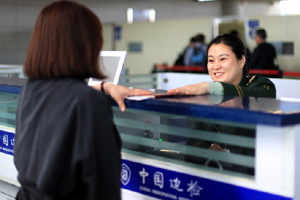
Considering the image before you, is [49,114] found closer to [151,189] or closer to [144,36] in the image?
[151,189]

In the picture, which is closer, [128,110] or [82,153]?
[82,153]

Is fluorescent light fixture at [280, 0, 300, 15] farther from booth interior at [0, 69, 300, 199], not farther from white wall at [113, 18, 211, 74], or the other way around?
booth interior at [0, 69, 300, 199]

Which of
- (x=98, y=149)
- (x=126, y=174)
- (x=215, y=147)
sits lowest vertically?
(x=126, y=174)

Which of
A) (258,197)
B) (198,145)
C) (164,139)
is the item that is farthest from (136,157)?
(258,197)

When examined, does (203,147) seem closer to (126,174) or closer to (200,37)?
(126,174)

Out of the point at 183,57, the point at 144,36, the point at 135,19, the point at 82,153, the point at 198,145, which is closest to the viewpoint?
the point at 82,153

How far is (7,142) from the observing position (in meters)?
2.23

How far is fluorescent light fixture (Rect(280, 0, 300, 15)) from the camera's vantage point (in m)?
14.6

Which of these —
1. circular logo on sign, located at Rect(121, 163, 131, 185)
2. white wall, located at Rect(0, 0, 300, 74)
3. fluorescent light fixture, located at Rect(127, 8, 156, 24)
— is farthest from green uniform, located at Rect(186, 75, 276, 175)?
fluorescent light fixture, located at Rect(127, 8, 156, 24)

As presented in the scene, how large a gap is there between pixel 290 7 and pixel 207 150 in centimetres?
1504

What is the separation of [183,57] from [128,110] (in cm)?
689

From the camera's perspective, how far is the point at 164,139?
1636 mm

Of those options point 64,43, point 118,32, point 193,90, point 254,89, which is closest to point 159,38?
point 118,32

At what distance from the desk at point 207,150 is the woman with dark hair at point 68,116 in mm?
362
